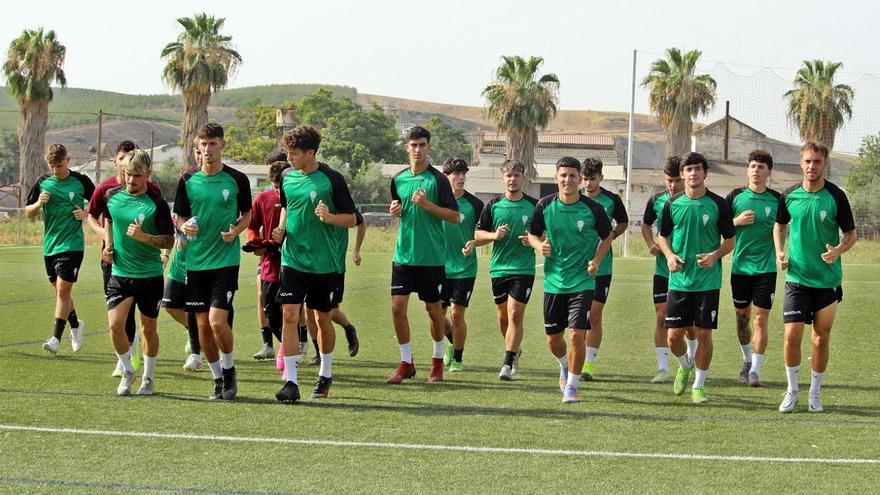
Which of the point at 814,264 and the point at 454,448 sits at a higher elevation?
the point at 814,264

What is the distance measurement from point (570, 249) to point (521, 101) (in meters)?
48.2

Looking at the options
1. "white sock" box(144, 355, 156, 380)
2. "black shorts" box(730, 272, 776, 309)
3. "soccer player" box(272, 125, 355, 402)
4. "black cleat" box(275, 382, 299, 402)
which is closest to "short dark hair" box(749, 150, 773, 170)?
"black shorts" box(730, 272, 776, 309)

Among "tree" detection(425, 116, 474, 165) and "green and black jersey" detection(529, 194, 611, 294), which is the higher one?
"tree" detection(425, 116, 474, 165)

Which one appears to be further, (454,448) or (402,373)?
(402,373)

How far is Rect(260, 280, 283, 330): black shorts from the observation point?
1195 centimetres

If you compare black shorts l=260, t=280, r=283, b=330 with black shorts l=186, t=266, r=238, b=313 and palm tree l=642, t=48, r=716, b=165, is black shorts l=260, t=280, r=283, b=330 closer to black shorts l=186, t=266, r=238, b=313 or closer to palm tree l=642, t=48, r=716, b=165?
black shorts l=186, t=266, r=238, b=313

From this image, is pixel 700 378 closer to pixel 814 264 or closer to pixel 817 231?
pixel 814 264

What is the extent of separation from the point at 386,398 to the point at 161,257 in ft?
7.15

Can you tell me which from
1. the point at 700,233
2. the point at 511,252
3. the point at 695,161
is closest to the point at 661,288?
the point at 511,252

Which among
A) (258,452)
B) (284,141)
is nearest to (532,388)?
(284,141)

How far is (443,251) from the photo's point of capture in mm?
10891

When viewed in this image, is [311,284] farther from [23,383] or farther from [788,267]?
[788,267]

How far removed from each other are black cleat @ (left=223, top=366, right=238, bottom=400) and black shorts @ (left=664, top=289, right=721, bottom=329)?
3589 millimetres

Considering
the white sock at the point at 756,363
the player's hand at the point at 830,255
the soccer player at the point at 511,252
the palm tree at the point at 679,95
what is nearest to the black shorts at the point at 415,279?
the soccer player at the point at 511,252
